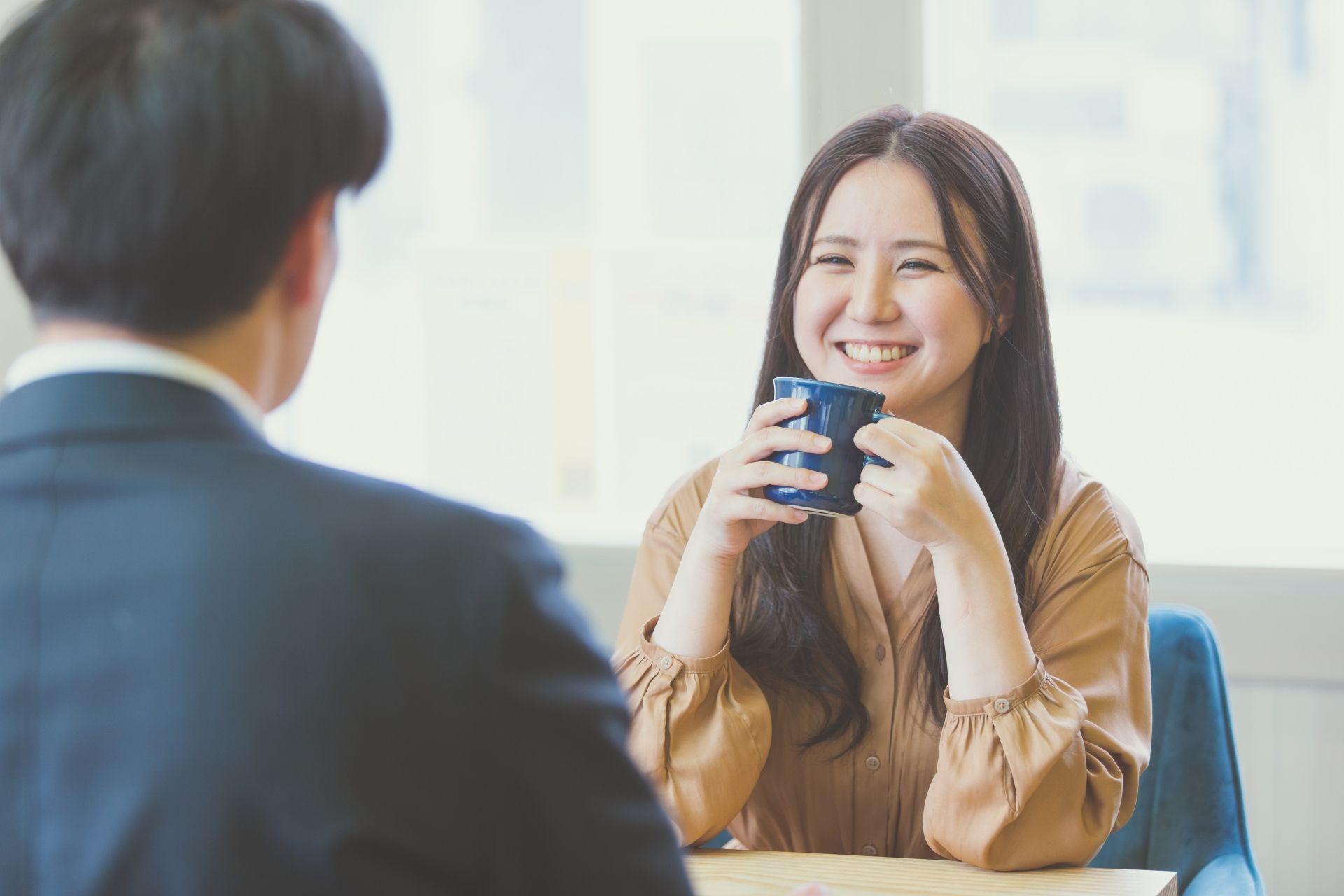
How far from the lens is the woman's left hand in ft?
4.02

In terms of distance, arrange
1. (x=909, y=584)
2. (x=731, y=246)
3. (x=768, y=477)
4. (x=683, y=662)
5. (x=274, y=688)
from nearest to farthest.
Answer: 1. (x=274, y=688)
2. (x=768, y=477)
3. (x=683, y=662)
4. (x=909, y=584)
5. (x=731, y=246)

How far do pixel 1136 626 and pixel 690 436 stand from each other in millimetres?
1297

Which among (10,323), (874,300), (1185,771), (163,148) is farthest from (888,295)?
(10,323)

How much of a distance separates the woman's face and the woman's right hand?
0.74ft

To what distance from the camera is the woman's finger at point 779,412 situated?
4.04 ft

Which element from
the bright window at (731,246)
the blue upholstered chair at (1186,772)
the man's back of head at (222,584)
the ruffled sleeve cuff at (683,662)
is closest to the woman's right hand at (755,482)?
the ruffled sleeve cuff at (683,662)

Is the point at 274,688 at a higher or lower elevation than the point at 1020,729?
higher

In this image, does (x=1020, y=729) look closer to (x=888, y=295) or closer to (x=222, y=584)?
(x=888, y=295)

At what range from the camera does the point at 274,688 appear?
22.3 inches

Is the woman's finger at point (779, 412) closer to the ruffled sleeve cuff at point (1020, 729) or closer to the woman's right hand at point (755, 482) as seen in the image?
the woman's right hand at point (755, 482)

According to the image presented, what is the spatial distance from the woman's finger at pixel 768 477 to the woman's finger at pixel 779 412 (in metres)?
0.04

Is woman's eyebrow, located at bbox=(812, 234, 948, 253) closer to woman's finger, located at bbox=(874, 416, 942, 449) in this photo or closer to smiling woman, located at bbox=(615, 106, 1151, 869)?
smiling woman, located at bbox=(615, 106, 1151, 869)

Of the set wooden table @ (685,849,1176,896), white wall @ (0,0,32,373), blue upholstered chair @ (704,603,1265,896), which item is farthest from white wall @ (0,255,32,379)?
wooden table @ (685,849,1176,896)

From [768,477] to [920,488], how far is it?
0.15 metres
